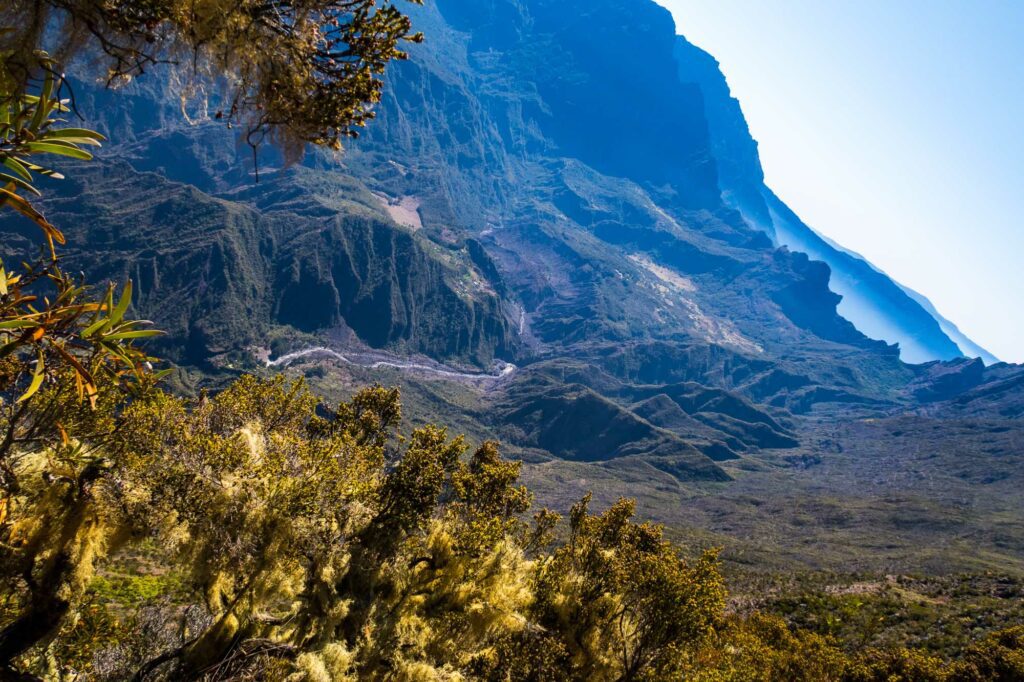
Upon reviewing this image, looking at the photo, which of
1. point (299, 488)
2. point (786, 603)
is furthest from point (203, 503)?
point (786, 603)

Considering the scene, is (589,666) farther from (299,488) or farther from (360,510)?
(299,488)

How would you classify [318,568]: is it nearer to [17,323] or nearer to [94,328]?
[94,328]

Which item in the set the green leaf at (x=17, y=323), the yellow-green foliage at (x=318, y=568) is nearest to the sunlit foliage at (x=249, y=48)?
the green leaf at (x=17, y=323)

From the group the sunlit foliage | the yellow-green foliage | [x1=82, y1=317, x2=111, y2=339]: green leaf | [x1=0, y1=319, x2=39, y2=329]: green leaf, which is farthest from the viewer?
the yellow-green foliage

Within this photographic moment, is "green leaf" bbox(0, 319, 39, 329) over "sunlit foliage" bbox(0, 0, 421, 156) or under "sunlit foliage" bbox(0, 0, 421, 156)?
under

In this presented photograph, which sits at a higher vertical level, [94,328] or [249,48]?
[249,48]

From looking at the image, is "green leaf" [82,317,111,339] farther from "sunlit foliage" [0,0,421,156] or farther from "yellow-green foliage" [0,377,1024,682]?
"yellow-green foliage" [0,377,1024,682]

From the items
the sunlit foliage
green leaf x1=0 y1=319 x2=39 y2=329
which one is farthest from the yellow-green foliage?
the sunlit foliage

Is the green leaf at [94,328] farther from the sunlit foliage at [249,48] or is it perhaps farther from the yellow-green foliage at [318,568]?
the yellow-green foliage at [318,568]

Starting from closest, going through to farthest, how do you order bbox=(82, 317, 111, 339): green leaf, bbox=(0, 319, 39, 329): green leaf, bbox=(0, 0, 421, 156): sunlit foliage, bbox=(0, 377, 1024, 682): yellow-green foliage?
bbox=(0, 319, 39, 329): green leaf, bbox=(82, 317, 111, 339): green leaf, bbox=(0, 0, 421, 156): sunlit foliage, bbox=(0, 377, 1024, 682): yellow-green foliage

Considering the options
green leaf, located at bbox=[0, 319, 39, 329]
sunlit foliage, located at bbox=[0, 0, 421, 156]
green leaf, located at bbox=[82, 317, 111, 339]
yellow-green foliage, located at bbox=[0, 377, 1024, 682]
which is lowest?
yellow-green foliage, located at bbox=[0, 377, 1024, 682]

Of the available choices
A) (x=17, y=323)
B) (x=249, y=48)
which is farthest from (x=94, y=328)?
(x=249, y=48)

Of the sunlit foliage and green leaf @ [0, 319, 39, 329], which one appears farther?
the sunlit foliage

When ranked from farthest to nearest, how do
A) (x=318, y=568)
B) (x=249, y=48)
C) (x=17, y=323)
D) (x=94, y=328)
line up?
(x=318, y=568) < (x=249, y=48) < (x=94, y=328) < (x=17, y=323)
